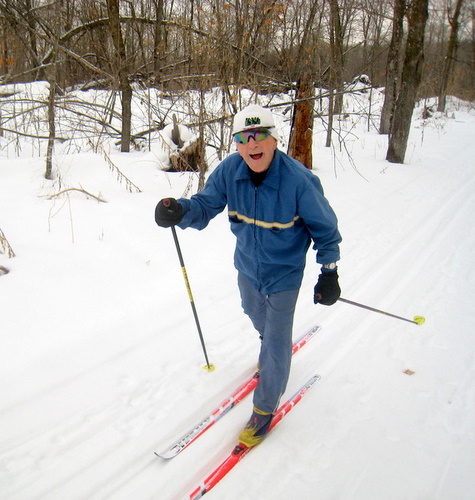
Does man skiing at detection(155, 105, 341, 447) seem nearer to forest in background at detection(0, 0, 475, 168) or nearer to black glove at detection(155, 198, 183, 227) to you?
black glove at detection(155, 198, 183, 227)

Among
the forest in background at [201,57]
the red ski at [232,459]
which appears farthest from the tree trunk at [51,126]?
the red ski at [232,459]

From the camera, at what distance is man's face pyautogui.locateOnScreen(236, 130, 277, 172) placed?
1981mm

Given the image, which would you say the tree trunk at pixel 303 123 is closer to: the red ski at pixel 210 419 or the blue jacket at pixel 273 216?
the blue jacket at pixel 273 216

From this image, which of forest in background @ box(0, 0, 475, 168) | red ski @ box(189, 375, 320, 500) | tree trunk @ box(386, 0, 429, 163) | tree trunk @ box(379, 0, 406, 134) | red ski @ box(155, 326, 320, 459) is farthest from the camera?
tree trunk @ box(379, 0, 406, 134)

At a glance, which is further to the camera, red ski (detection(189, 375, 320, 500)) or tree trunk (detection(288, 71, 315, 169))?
tree trunk (detection(288, 71, 315, 169))

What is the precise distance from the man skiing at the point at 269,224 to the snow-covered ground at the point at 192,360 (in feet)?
1.38

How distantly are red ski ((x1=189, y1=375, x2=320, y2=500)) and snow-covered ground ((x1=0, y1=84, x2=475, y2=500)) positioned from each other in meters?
0.05

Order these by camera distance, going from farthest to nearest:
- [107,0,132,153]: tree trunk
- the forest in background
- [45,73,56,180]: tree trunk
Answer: [107,0,132,153]: tree trunk < the forest in background < [45,73,56,180]: tree trunk

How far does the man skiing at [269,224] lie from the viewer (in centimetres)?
199

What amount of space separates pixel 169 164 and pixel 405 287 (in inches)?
168

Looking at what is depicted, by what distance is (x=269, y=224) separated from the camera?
2076 millimetres

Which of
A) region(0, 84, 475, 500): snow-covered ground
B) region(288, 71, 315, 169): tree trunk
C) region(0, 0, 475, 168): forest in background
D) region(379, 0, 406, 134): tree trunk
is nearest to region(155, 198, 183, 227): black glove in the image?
region(0, 84, 475, 500): snow-covered ground

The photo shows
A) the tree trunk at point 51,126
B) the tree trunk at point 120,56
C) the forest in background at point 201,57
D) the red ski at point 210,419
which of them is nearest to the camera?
the red ski at point 210,419

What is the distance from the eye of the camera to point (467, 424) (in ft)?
7.72
